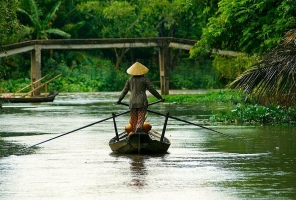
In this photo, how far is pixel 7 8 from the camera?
2269 centimetres

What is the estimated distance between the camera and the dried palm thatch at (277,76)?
20.6 metres

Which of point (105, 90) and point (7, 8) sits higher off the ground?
point (7, 8)

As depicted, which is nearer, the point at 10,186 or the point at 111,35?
the point at 10,186

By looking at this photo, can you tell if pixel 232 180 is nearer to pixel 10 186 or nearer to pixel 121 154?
pixel 10 186

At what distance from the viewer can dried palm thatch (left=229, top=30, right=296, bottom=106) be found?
813 inches

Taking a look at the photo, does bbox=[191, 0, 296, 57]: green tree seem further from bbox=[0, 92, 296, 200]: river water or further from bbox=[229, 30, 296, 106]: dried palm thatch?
bbox=[229, 30, 296, 106]: dried palm thatch

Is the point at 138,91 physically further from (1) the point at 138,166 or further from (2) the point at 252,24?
(2) the point at 252,24

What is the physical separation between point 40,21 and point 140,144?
41406mm

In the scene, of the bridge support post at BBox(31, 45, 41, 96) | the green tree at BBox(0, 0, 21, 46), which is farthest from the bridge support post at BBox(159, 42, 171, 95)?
the green tree at BBox(0, 0, 21, 46)

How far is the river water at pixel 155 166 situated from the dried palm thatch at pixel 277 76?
43.1 inches

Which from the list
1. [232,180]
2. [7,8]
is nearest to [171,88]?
[7,8]

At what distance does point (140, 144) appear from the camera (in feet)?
58.8

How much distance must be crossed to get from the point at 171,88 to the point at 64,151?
43454 millimetres

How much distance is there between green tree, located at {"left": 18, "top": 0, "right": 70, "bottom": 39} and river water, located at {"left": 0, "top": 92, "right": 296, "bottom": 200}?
105ft
